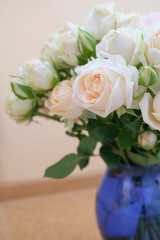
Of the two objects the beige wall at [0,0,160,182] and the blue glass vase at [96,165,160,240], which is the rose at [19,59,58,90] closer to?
the blue glass vase at [96,165,160,240]

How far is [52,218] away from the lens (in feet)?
2.57

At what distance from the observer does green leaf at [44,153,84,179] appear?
0.43 m

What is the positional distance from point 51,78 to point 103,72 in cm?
12

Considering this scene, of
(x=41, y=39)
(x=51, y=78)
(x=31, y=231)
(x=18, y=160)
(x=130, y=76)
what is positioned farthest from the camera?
(x=18, y=160)

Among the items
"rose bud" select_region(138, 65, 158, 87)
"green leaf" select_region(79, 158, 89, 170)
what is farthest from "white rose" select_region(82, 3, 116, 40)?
"green leaf" select_region(79, 158, 89, 170)

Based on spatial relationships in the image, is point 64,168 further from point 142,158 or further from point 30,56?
point 30,56

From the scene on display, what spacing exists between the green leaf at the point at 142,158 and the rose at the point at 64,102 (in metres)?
0.13

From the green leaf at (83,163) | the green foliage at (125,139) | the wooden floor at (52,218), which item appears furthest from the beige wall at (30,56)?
the green foliage at (125,139)

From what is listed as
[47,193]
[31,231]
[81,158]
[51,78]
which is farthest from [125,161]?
[47,193]

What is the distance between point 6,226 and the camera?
779 millimetres

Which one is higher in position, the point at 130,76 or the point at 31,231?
the point at 130,76

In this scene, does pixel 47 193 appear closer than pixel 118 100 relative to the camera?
No

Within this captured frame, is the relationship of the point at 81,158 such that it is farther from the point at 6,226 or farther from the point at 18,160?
the point at 18,160

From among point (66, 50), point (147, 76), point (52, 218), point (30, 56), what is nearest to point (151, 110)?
point (147, 76)
